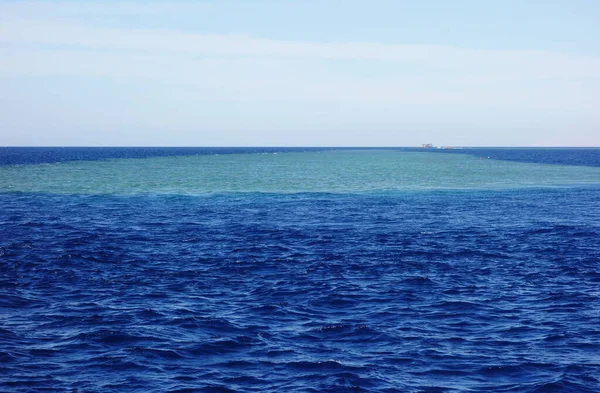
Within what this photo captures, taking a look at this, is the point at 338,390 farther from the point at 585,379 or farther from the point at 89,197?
the point at 89,197

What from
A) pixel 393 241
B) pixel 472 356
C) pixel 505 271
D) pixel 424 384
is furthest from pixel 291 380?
→ pixel 393 241

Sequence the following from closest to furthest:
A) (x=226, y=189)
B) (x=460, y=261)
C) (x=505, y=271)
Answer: (x=505, y=271) → (x=460, y=261) → (x=226, y=189)

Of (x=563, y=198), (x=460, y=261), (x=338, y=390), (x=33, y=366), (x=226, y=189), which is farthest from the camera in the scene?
(x=226, y=189)

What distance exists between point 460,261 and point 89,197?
4551 cm

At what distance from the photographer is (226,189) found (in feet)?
261

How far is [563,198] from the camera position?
2640 inches

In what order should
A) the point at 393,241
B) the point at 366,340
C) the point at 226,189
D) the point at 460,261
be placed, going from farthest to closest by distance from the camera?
the point at 226,189, the point at 393,241, the point at 460,261, the point at 366,340

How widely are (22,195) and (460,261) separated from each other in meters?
50.8

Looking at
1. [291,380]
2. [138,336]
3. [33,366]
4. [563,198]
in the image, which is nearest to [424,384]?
[291,380]

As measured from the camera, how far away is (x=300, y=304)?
23.9 m

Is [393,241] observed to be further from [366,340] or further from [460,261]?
[366,340]

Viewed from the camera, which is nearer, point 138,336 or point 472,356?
point 472,356

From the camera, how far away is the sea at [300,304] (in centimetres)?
1717

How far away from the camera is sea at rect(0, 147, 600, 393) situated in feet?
56.3
